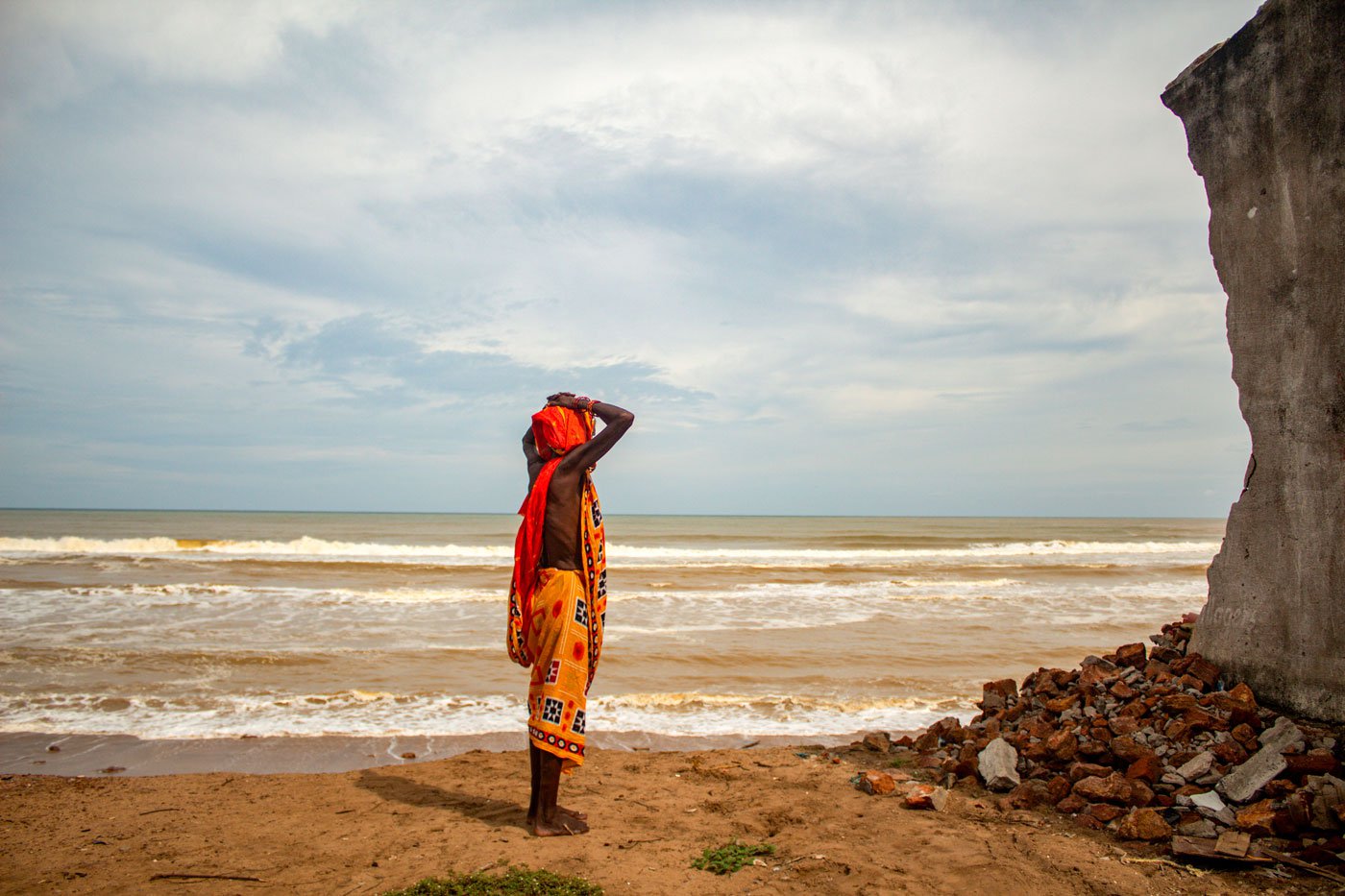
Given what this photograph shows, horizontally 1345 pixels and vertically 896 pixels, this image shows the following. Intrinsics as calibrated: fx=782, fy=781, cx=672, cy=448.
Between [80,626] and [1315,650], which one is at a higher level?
[1315,650]

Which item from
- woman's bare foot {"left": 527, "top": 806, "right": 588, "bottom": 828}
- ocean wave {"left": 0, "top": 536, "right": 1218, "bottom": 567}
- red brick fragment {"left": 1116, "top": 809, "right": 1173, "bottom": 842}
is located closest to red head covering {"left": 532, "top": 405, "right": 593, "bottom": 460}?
woman's bare foot {"left": 527, "top": 806, "right": 588, "bottom": 828}


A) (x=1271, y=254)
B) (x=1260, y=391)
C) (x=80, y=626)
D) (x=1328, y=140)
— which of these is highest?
(x=1328, y=140)

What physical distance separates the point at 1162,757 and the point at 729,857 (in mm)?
2369

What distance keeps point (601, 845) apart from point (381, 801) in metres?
1.53

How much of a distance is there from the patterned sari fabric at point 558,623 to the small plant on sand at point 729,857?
30.0 inches

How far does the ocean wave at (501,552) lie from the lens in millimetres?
24891

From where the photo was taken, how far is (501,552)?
1160 inches

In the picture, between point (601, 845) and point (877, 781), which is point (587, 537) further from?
point (877, 781)

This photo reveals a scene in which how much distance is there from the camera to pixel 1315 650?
4.04 m

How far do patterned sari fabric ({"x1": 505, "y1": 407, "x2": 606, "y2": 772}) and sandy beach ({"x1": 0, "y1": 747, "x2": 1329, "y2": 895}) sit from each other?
547mm

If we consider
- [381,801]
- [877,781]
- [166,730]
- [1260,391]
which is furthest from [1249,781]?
[166,730]

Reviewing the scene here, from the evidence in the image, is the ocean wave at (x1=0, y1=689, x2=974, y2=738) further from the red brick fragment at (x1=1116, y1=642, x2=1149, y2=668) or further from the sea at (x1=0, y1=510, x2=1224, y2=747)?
the red brick fragment at (x1=1116, y1=642, x2=1149, y2=668)

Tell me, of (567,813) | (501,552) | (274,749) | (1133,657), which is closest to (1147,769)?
(1133,657)

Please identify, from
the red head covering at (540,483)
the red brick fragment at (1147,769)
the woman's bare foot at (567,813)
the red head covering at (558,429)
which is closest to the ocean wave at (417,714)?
the woman's bare foot at (567,813)
